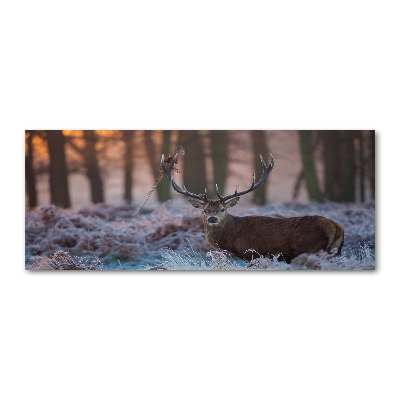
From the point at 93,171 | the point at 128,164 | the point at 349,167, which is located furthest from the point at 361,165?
the point at 93,171

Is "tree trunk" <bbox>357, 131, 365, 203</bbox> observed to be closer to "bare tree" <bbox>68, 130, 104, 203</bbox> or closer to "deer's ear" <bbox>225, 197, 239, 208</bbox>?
"deer's ear" <bbox>225, 197, 239, 208</bbox>

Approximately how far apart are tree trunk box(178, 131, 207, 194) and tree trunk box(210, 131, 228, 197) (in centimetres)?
11

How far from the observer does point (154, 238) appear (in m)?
5.04

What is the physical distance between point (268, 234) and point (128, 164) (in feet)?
4.86

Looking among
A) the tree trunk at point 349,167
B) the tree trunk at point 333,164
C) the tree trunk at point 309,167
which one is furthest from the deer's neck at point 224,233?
the tree trunk at point 349,167

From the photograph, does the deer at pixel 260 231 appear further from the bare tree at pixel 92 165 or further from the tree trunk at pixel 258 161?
the bare tree at pixel 92 165

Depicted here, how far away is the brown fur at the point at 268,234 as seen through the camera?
4.86 metres

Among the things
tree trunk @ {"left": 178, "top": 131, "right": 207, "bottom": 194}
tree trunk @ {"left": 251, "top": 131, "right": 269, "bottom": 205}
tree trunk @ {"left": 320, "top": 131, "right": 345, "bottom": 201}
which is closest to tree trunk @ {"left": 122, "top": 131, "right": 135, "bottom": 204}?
tree trunk @ {"left": 178, "top": 131, "right": 207, "bottom": 194}

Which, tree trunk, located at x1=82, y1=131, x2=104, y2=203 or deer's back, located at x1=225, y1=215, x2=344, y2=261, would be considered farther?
tree trunk, located at x1=82, y1=131, x2=104, y2=203

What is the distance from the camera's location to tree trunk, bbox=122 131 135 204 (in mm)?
4914
